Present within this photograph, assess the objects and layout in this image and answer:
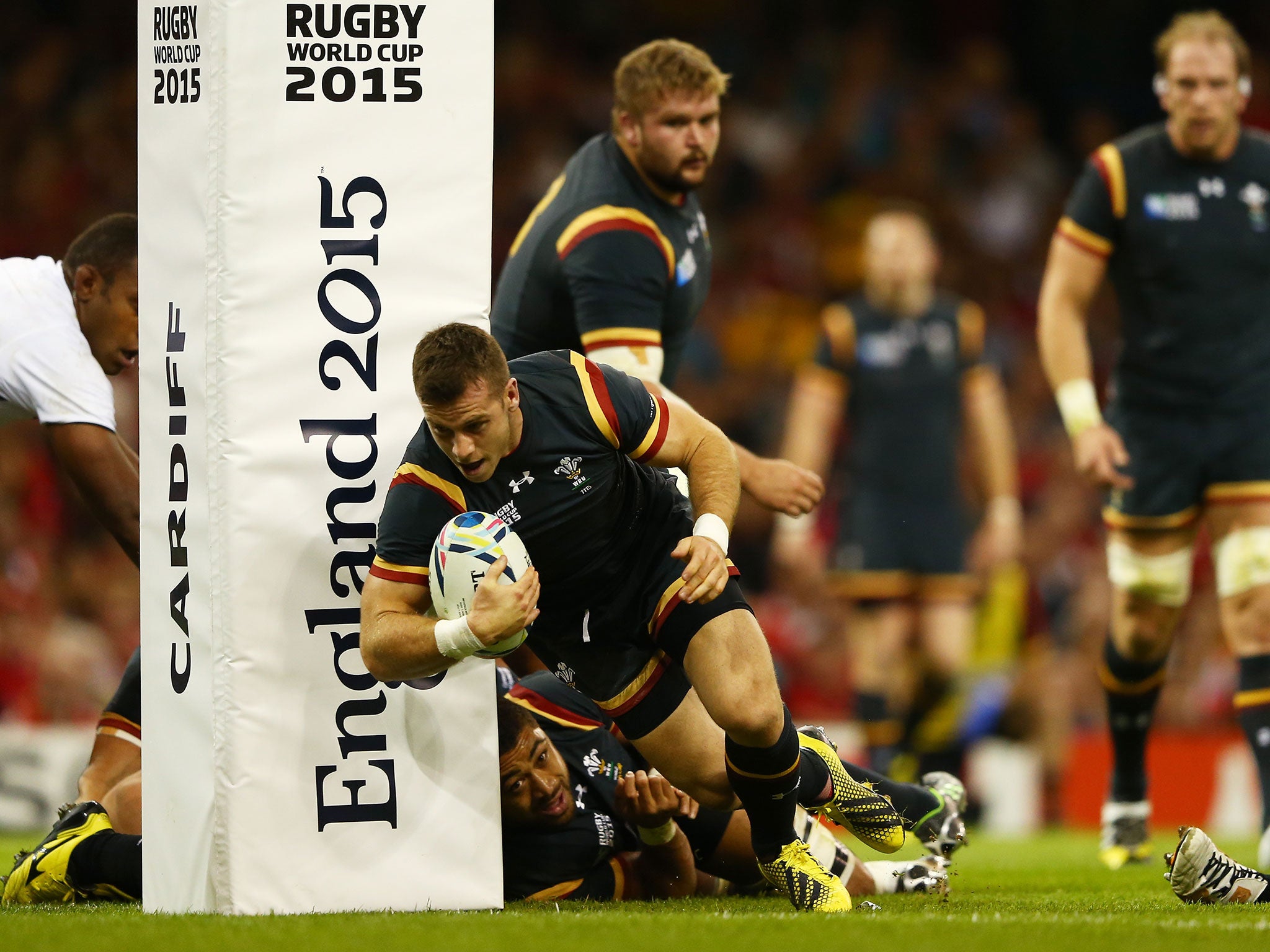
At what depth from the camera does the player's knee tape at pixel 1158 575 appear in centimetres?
696

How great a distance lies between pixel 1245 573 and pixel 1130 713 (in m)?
0.96

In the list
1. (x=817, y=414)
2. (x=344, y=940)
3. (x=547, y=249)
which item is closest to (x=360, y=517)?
(x=344, y=940)

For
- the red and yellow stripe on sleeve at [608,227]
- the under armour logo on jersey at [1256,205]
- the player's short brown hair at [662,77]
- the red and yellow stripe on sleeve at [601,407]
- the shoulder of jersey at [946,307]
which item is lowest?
the red and yellow stripe on sleeve at [601,407]

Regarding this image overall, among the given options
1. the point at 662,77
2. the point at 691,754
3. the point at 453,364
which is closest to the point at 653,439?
the point at 453,364

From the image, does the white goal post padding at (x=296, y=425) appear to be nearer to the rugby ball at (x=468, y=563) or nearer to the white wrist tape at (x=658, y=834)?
the rugby ball at (x=468, y=563)

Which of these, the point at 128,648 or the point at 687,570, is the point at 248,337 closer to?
the point at 687,570

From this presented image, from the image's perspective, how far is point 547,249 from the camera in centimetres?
629

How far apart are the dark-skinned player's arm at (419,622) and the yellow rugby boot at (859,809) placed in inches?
52.7

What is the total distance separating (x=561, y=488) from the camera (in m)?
4.93

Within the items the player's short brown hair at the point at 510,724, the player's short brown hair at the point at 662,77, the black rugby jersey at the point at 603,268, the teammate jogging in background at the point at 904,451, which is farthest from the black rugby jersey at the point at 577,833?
the teammate jogging in background at the point at 904,451

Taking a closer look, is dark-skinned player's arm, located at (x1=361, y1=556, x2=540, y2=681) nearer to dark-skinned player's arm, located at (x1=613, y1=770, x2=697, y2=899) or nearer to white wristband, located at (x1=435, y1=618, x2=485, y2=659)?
white wristband, located at (x1=435, y1=618, x2=485, y2=659)

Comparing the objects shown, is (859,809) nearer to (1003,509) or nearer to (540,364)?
(540,364)

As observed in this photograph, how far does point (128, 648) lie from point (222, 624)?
6974 millimetres

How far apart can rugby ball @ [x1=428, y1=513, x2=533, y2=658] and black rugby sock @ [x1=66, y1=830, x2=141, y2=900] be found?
151 cm
